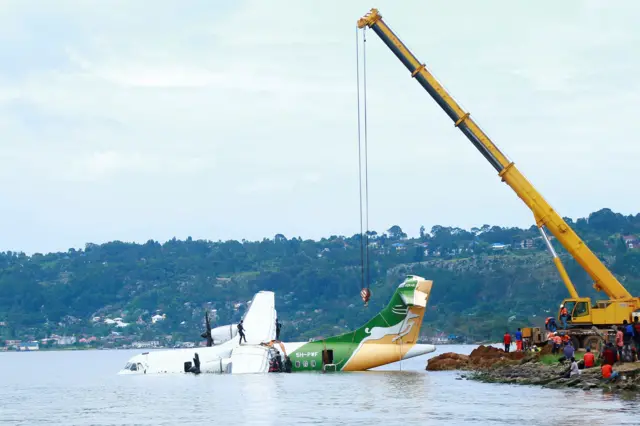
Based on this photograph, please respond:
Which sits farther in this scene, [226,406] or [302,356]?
[302,356]

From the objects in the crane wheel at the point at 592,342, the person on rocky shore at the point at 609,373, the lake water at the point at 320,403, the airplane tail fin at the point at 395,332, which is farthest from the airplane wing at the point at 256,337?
the person on rocky shore at the point at 609,373

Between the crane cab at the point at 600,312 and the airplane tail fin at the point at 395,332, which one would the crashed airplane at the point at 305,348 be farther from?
the crane cab at the point at 600,312

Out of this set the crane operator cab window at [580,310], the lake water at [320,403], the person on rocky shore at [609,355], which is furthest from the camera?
the crane operator cab window at [580,310]

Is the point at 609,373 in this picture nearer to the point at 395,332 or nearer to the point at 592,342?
the point at 592,342

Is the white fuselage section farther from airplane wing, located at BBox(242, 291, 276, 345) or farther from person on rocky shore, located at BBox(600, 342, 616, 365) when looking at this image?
person on rocky shore, located at BBox(600, 342, 616, 365)

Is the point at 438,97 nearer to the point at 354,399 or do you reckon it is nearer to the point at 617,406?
the point at 354,399

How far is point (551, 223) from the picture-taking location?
69312 mm

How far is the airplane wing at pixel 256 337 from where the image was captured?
75.8 metres

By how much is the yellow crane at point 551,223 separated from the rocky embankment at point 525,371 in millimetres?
3755

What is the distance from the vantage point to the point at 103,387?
75.9 m

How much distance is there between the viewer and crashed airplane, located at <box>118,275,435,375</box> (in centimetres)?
7369

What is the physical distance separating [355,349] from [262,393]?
15.3 m

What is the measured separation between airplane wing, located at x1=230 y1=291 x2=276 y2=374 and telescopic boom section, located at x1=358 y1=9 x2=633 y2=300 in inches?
738

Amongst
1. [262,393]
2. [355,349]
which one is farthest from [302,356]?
[262,393]
